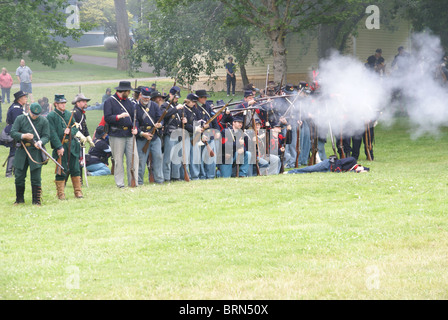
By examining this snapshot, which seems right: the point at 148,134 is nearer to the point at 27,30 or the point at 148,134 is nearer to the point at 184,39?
the point at 27,30

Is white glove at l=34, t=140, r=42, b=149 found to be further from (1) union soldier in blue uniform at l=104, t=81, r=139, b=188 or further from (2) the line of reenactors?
(1) union soldier in blue uniform at l=104, t=81, r=139, b=188

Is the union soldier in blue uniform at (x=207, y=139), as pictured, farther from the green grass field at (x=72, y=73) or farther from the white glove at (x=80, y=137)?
the green grass field at (x=72, y=73)

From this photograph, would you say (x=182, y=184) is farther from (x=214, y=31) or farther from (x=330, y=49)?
(x=214, y=31)

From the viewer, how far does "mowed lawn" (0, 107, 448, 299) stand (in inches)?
254

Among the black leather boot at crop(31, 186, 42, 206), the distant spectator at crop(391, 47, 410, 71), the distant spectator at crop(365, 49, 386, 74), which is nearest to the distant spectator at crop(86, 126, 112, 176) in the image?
the black leather boot at crop(31, 186, 42, 206)

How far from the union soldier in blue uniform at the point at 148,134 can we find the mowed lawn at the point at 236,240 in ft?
2.73

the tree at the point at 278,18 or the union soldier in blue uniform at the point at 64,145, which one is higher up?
the tree at the point at 278,18

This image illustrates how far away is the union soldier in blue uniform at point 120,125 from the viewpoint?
43.4ft

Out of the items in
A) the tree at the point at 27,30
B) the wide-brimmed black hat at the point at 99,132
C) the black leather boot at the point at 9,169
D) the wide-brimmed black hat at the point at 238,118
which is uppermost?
the tree at the point at 27,30

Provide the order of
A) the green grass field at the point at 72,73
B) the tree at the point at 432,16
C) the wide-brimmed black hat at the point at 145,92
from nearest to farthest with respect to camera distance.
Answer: the wide-brimmed black hat at the point at 145,92 → the tree at the point at 432,16 → the green grass field at the point at 72,73

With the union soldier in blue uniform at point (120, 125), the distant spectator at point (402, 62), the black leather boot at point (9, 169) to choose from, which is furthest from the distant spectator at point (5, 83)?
the union soldier in blue uniform at point (120, 125)

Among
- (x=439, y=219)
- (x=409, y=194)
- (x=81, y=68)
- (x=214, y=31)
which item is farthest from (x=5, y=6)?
(x=81, y=68)

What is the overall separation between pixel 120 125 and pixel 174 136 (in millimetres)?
1531

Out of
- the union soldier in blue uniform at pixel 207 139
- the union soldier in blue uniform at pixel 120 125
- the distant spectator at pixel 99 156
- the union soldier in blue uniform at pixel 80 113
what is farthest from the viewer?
the distant spectator at pixel 99 156
